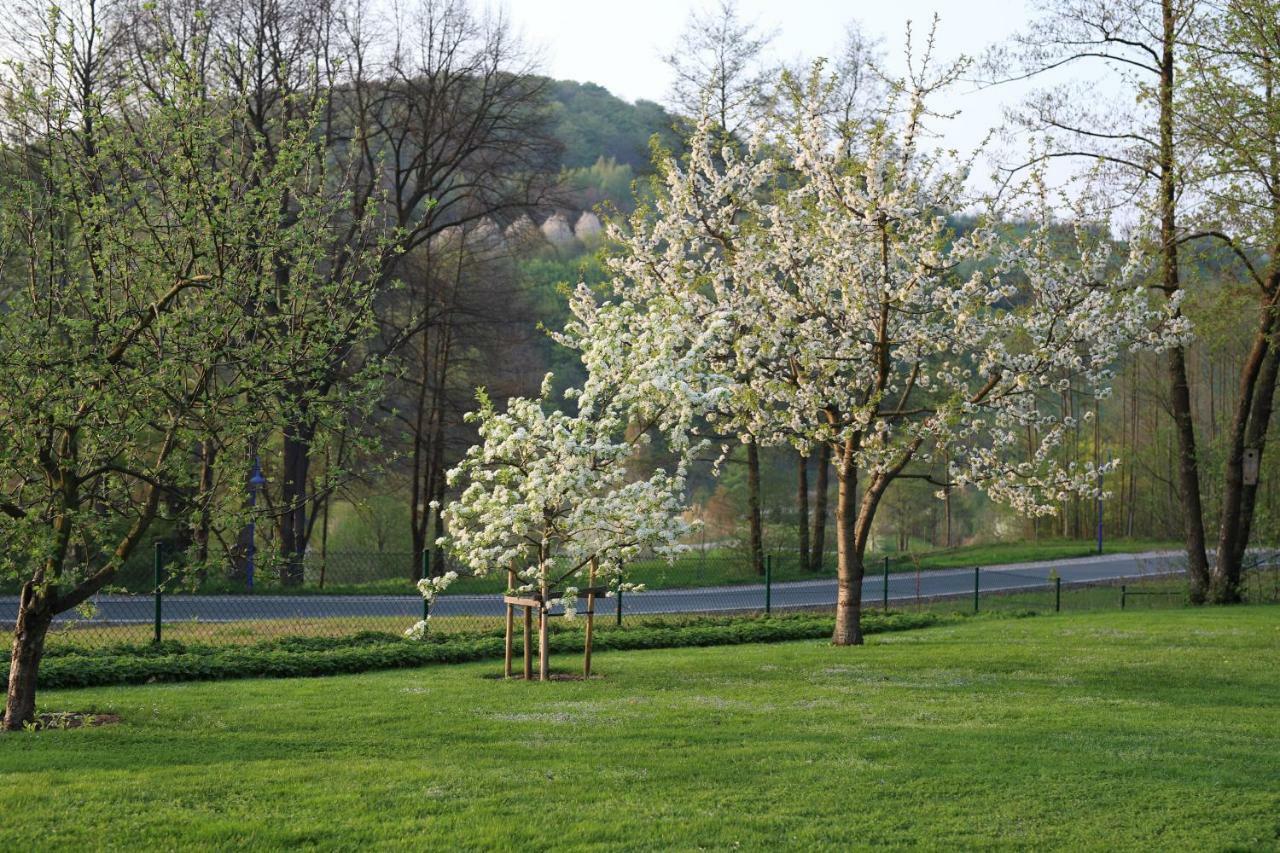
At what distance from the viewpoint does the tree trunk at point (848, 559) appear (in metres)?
15.1

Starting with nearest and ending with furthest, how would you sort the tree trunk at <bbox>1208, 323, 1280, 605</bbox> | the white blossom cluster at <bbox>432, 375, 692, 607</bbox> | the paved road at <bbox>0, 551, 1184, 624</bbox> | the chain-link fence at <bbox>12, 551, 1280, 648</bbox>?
1. the white blossom cluster at <bbox>432, 375, 692, 607</bbox>
2. the chain-link fence at <bbox>12, 551, 1280, 648</bbox>
3. the paved road at <bbox>0, 551, 1184, 624</bbox>
4. the tree trunk at <bbox>1208, 323, 1280, 605</bbox>

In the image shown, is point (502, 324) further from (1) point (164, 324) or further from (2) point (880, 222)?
(1) point (164, 324)

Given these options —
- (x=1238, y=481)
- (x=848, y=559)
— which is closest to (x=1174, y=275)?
(x=1238, y=481)

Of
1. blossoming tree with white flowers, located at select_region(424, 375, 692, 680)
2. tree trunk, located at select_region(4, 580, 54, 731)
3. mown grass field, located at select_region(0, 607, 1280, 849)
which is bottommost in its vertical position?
mown grass field, located at select_region(0, 607, 1280, 849)

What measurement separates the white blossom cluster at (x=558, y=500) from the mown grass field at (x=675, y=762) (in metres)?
1.35

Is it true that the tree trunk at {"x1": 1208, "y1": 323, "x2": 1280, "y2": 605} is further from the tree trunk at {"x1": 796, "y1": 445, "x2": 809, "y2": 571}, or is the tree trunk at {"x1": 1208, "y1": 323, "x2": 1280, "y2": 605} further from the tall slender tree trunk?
the tree trunk at {"x1": 796, "y1": 445, "x2": 809, "y2": 571}

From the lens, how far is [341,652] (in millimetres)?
14133

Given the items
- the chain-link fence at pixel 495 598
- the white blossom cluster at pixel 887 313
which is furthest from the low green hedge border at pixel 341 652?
the white blossom cluster at pixel 887 313

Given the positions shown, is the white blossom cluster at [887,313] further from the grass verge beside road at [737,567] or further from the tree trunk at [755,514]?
the tree trunk at [755,514]

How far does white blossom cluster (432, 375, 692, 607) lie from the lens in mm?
11133

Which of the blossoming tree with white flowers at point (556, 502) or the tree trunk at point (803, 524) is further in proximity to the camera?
the tree trunk at point (803, 524)

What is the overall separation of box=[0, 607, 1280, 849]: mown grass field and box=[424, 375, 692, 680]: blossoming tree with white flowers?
52.5 inches

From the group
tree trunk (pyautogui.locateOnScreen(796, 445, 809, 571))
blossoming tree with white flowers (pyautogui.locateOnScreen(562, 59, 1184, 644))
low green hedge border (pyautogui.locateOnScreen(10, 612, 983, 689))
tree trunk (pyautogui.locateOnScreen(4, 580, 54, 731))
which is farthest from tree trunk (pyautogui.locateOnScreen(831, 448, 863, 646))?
tree trunk (pyautogui.locateOnScreen(796, 445, 809, 571))

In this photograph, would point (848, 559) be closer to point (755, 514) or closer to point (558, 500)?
point (558, 500)
